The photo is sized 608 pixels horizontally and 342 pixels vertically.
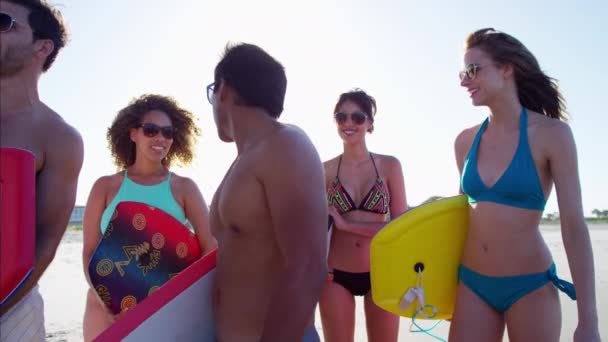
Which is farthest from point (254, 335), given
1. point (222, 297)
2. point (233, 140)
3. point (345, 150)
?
point (345, 150)

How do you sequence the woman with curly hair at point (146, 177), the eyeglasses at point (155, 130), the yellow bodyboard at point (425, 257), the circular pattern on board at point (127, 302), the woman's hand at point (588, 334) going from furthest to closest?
the eyeglasses at point (155, 130) → the woman with curly hair at point (146, 177) → the circular pattern on board at point (127, 302) → the yellow bodyboard at point (425, 257) → the woman's hand at point (588, 334)

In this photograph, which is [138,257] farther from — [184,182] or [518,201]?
[518,201]

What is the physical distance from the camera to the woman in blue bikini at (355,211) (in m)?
3.44

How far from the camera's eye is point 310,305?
1489mm

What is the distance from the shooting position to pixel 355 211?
3598 mm

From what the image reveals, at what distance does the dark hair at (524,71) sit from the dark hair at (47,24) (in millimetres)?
1805

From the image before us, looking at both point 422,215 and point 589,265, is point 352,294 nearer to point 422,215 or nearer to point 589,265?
point 422,215

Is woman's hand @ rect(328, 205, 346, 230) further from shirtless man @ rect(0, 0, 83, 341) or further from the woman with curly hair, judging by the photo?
shirtless man @ rect(0, 0, 83, 341)

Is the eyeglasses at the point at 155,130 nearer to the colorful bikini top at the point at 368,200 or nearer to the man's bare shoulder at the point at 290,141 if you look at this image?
the colorful bikini top at the point at 368,200

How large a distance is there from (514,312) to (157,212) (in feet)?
6.09

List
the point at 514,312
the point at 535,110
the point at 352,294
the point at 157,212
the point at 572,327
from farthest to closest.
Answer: the point at 572,327, the point at 352,294, the point at 157,212, the point at 535,110, the point at 514,312

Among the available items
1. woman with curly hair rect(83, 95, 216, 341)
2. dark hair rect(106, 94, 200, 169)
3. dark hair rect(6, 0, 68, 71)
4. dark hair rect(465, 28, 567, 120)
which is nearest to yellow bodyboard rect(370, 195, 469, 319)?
dark hair rect(465, 28, 567, 120)

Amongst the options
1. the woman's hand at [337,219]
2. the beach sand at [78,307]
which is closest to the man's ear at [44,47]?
the woman's hand at [337,219]

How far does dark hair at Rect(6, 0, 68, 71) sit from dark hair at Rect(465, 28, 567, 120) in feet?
5.92
